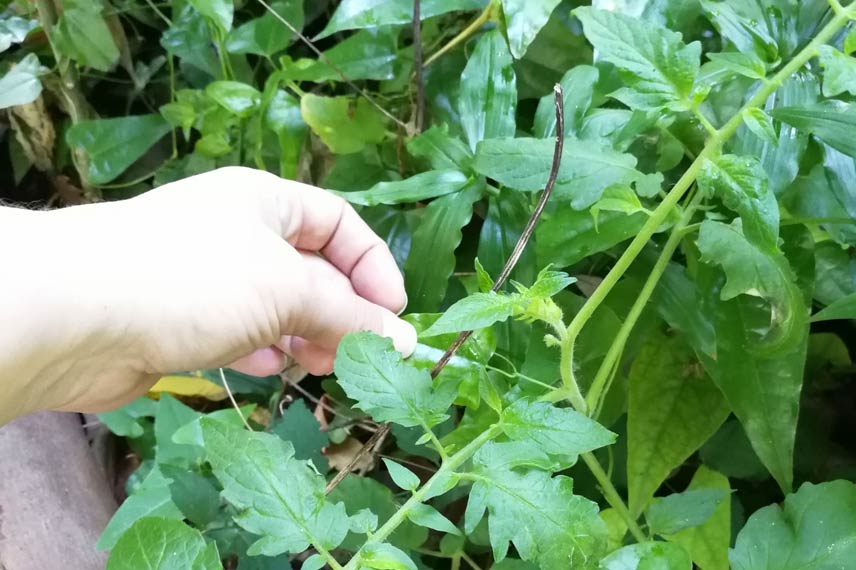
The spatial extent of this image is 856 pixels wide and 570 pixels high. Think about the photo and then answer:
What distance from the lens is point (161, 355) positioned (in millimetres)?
528

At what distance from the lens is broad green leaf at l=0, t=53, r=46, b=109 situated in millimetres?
944

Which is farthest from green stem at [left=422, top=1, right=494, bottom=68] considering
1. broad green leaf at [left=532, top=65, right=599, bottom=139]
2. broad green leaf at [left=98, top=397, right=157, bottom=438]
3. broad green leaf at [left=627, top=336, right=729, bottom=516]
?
broad green leaf at [left=98, top=397, right=157, bottom=438]

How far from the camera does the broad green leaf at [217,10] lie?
803mm

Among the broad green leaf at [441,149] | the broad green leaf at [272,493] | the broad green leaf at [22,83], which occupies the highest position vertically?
the broad green leaf at [441,149]

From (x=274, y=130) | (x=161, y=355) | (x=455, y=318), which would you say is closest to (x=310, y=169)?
(x=274, y=130)

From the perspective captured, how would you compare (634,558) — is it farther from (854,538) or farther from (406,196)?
(406,196)

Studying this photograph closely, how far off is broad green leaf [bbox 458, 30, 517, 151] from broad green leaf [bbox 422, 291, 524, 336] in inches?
9.7

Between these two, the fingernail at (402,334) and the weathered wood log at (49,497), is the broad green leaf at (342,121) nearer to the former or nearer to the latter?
the fingernail at (402,334)

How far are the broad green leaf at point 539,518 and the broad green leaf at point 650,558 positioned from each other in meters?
0.08

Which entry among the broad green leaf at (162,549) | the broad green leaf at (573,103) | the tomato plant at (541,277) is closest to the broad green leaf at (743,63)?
the tomato plant at (541,277)

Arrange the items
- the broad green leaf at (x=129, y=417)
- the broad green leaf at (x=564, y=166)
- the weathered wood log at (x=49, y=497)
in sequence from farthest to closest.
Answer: the broad green leaf at (x=129, y=417), the weathered wood log at (x=49, y=497), the broad green leaf at (x=564, y=166)

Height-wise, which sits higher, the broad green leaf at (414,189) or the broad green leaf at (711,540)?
the broad green leaf at (414,189)

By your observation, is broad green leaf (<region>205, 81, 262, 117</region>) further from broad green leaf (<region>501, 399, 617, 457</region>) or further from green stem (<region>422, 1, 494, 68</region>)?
broad green leaf (<region>501, 399, 617, 457</region>)

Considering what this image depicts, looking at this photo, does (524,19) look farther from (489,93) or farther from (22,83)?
(22,83)
